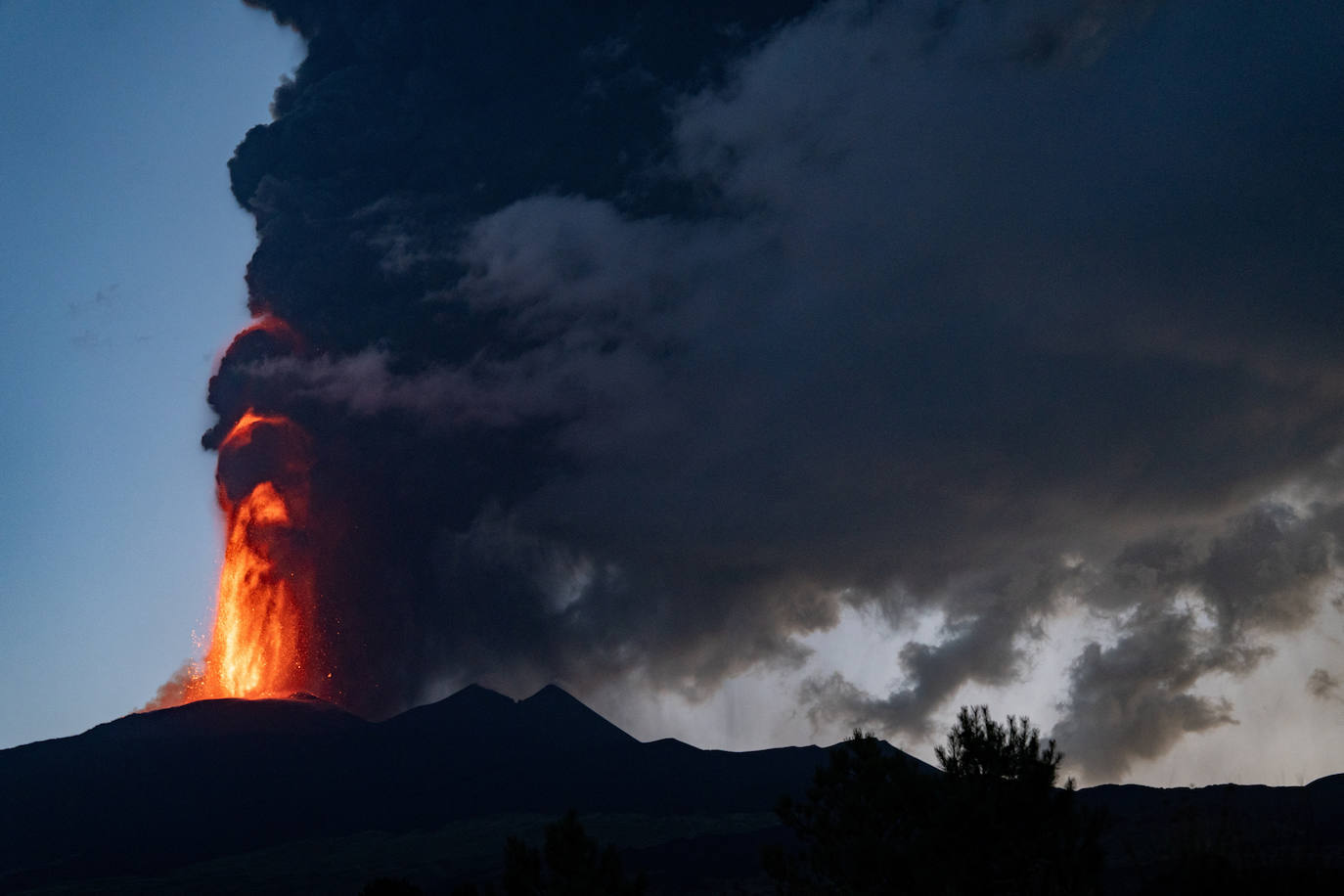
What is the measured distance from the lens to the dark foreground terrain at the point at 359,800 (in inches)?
4092

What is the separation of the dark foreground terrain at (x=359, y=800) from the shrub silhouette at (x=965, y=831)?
185 feet

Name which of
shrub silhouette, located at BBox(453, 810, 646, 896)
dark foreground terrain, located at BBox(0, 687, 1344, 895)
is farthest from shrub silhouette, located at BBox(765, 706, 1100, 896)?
dark foreground terrain, located at BBox(0, 687, 1344, 895)

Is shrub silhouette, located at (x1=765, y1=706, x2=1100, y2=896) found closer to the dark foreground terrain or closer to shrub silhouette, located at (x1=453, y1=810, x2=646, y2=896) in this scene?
shrub silhouette, located at (x1=453, y1=810, x2=646, y2=896)

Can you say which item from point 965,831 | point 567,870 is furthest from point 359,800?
point 965,831

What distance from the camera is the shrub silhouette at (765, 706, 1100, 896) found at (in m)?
20.5

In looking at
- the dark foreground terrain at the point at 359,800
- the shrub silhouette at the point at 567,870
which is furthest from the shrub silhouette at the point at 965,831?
the dark foreground terrain at the point at 359,800


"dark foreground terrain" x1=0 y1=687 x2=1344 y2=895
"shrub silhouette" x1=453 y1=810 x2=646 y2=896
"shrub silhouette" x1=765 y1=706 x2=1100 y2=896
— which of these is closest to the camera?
"shrub silhouette" x1=765 y1=706 x2=1100 y2=896

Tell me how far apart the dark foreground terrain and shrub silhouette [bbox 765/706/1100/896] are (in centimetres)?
5643

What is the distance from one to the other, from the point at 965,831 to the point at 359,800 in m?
134

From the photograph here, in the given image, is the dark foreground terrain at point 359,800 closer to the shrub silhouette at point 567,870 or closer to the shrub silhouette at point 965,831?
the shrub silhouette at point 567,870

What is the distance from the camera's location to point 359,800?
141000mm

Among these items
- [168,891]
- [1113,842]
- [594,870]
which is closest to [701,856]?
[1113,842]

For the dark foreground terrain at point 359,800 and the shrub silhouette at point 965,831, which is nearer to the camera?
the shrub silhouette at point 965,831

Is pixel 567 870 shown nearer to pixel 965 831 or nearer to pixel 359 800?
pixel 965 831
